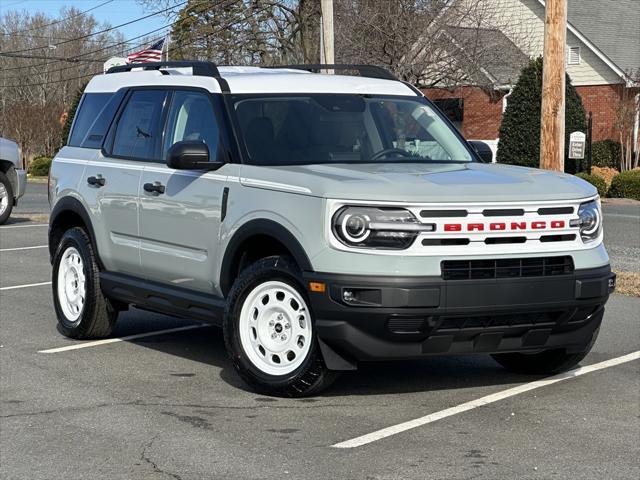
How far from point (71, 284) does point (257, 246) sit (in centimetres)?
252

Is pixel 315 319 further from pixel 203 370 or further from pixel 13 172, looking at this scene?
pixel 13 172

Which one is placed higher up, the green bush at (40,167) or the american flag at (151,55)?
the american flag at (151,55)

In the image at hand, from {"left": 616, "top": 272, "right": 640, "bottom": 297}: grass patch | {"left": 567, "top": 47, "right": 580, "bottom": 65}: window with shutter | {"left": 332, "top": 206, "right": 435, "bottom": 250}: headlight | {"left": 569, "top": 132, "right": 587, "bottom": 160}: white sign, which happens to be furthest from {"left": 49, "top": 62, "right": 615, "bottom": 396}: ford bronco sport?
{"left": 567, "top": 47, "right": 580, "bottom": 65}: window with shutter

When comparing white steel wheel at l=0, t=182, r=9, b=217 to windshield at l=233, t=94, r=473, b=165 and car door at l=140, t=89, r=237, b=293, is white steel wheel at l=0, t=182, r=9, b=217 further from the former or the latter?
windshield at l=233, t=94, r=473, b=165

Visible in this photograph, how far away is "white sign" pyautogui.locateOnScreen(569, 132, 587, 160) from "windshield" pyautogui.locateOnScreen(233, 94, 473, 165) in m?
25.9

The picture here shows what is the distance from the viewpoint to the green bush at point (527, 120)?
34.9m

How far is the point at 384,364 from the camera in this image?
8297 millimetres

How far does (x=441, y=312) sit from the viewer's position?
6.62 meters

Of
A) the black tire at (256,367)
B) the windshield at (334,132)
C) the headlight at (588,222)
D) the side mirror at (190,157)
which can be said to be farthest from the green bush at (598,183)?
the black tire at (256,367)

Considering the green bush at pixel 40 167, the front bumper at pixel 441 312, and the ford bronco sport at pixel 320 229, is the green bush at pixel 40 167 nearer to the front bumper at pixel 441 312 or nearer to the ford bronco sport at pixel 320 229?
the ford bronco sport at pixel 320 229

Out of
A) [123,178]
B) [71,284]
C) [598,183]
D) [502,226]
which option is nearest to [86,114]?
[123,178]

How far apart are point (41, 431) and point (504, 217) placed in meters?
2.83

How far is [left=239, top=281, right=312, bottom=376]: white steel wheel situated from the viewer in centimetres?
705

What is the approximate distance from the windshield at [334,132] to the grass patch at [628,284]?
4.18 meters
